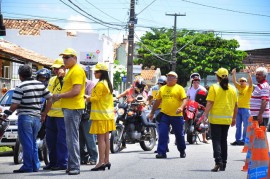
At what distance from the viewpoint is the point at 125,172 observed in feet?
41.2

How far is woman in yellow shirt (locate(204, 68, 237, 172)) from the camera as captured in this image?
513 inches

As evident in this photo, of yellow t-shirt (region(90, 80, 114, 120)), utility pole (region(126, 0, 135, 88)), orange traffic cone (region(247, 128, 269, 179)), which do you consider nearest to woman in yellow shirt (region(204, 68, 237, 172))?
yellow t-shirt (region(90, 80, 114, 120))

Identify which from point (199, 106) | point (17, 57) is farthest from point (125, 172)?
point (17, 57)

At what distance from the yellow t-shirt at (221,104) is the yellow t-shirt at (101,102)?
1.88 m

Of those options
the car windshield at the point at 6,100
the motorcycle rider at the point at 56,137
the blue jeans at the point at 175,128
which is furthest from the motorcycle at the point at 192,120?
the motorcycle rider at the point at 56,137

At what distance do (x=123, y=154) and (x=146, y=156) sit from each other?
67cm

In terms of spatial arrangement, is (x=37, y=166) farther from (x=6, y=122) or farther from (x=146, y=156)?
(x=146, y=156)

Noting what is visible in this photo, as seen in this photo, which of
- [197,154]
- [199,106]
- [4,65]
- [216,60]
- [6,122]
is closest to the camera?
[6,122]

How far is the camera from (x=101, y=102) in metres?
12.8

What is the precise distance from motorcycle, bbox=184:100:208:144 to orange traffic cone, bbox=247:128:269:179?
36.1 feet

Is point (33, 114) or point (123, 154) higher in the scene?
point (33, 114)

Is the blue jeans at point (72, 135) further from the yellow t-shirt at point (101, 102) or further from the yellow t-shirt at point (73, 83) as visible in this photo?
the yellow t-shirt at point (101, 102)

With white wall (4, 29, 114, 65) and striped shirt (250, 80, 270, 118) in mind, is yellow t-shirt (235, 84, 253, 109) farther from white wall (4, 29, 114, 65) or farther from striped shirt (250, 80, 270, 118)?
white wall (4, 29, 114, 65)

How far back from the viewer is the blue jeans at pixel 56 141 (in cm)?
1284
